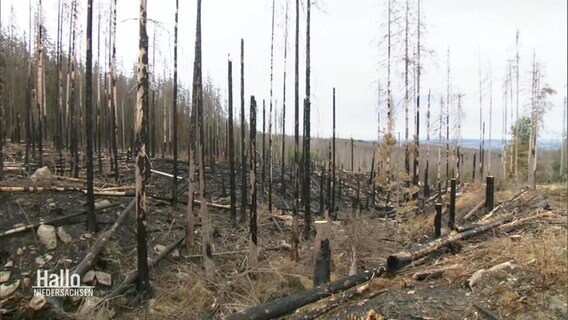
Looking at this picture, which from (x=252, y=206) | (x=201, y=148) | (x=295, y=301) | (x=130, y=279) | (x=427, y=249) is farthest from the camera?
(x=201, y=148)

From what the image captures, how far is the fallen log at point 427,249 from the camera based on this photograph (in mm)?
5702

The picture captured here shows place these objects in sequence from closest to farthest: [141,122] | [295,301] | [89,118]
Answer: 1. [295,301]
2. [141,122]
3. [89,118]

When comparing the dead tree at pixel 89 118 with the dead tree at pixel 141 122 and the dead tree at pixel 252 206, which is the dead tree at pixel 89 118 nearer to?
the dead tree at pixel 141 122

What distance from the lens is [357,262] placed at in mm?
8477

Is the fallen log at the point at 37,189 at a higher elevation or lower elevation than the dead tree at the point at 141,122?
lower

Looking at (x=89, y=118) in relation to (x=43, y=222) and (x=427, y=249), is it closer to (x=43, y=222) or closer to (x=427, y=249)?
(x=43, y=222)

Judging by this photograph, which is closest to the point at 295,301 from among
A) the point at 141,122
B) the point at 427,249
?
the point at 427,249

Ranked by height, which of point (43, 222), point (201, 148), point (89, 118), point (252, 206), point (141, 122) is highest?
point (89, 118)

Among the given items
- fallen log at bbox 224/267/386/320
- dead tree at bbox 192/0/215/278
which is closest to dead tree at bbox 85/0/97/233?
dead tree at bbox 192/0/215/278

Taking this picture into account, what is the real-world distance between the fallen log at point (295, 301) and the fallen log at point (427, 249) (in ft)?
1.31

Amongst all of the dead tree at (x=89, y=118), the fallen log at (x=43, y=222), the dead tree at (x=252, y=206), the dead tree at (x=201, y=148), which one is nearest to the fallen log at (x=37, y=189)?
the fallen log at (x=43, y=222)

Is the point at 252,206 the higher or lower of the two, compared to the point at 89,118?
lower

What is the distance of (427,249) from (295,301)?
7.86 ft

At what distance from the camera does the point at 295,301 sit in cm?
495
